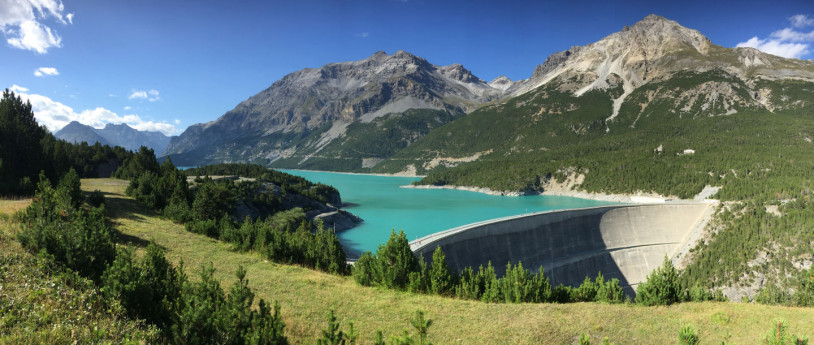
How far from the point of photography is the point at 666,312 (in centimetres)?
1310

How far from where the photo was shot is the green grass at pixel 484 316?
408 inches

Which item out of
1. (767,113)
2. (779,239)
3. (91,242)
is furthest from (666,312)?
(767,113)

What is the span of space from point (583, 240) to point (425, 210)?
119 feet

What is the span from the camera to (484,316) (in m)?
11.9

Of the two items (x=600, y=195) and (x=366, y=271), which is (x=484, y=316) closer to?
(x=366, y=271)

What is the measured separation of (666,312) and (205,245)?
21277 mm

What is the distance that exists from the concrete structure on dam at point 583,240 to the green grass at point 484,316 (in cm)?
1546

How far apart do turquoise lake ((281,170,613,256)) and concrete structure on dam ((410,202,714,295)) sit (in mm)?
15552

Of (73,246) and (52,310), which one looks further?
(73,246)

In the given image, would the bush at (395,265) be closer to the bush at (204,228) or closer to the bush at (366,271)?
the bush at (366,271)

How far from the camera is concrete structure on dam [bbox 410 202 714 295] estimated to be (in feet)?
112

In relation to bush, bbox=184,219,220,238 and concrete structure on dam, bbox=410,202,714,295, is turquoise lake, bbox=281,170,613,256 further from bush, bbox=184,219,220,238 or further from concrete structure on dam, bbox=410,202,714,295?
bush, bbox=184,219,220,238

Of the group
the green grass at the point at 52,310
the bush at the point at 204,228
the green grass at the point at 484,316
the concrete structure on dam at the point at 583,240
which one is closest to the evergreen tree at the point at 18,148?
the bush at the point at 204,228

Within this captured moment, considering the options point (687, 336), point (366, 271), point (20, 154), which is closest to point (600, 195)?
point (366, 271)
